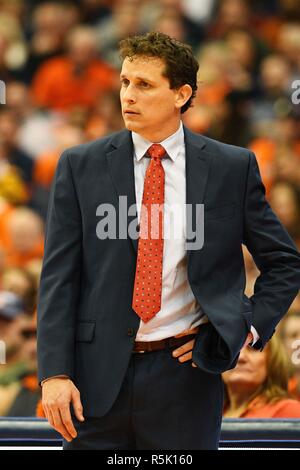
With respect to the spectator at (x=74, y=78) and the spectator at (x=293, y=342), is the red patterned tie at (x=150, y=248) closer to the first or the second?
the spectator at (x=293, y=342)

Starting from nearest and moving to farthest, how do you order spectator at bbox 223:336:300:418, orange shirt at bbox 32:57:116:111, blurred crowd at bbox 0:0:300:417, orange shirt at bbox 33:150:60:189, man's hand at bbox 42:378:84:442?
man's hand at bbox 42:378:84:442, spectator at bbox 223:336:300:418, blurred crowd at bbox 0:0:300:417, orange shirt at bbox 33:150:60:189, orange shirt at bbox 32:57:116:111

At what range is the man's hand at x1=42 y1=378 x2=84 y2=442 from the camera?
1.90 m

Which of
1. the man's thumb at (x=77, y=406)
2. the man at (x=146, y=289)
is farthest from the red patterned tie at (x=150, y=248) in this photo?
the man's thumb at (x=77, y=406)

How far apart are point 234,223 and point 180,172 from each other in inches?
6.5

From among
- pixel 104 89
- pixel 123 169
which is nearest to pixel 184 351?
pixel 123 169

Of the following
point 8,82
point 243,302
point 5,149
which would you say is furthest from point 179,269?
point 8,82

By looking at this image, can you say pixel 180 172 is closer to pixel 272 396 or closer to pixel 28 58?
pixel 272 396

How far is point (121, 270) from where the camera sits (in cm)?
198

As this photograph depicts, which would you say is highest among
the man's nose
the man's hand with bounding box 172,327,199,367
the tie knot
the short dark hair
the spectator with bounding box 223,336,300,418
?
the short dark hair

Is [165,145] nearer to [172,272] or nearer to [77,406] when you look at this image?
[172,272]

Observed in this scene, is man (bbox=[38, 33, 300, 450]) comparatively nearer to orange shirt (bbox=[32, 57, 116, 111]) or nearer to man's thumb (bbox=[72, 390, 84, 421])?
man's thumb (bbox=[72, 390, 84, 421])

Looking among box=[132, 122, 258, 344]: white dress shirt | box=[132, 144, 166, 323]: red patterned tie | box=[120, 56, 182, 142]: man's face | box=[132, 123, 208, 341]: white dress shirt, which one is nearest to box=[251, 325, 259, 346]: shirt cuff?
box=[132, 122, 258, 344]: white dress shirt

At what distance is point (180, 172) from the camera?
2082mm

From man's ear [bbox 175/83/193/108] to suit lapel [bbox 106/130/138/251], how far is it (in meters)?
0.13
